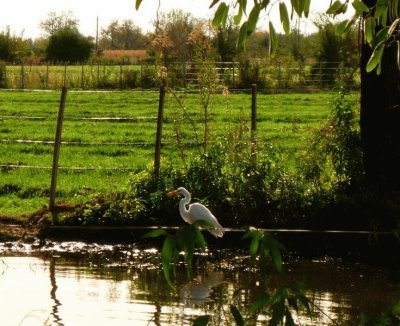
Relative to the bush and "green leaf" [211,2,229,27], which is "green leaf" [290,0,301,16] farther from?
the bush

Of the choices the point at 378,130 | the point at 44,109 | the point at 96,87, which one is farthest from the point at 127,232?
the point at 96,87

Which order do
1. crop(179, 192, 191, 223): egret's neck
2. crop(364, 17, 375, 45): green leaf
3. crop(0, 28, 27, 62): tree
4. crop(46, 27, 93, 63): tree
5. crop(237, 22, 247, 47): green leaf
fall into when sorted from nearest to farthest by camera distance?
crop(237, 22, 247, 47): green leaf
crop(364, 17, 375, 45): green leaf
crop(179, 192, 191, 223): egret's neck
crop(0, 28, 27, 62): tree
crop(46, 27, 93, 63): tree

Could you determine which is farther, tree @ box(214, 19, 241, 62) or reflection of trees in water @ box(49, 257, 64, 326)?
tree @ box(214, 19, 241, 62)

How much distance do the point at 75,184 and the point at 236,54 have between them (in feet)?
99.9

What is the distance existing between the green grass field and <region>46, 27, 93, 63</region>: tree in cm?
3037

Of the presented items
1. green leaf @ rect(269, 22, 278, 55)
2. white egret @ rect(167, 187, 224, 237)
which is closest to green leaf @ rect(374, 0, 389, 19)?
green leaf @ rect(269, 22, 278, 55)

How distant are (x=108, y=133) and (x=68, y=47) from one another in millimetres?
45305

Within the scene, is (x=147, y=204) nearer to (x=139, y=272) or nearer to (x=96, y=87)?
(x=139, y=272)

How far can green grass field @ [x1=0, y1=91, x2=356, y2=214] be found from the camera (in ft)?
52.1

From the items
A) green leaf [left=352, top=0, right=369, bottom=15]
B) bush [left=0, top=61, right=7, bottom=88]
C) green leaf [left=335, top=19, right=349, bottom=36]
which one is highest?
green leaf [left=352, top=0, right=369, bottom=15]

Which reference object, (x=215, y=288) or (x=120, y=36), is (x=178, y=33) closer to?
(x=215, y=288)

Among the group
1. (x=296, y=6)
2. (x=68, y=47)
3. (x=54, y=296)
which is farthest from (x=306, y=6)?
(x=68, y=47)

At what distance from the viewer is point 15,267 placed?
12016 millimetres

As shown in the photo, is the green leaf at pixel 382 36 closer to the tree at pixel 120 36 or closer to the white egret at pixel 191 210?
the white egret at pixel 191 210
